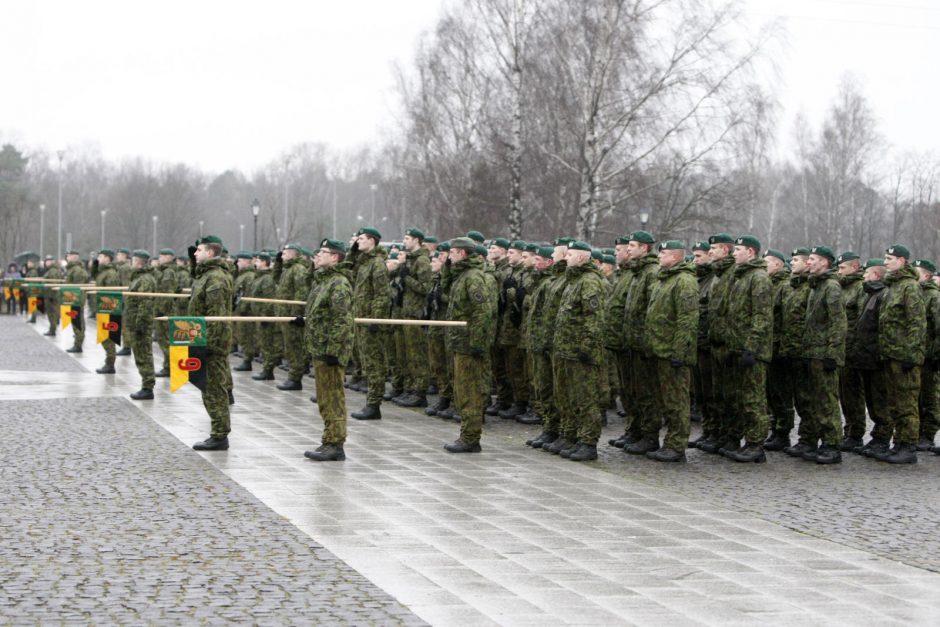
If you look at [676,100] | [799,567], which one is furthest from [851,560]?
[676,100]

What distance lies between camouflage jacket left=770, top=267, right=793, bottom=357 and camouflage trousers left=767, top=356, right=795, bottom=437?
0.96 feet

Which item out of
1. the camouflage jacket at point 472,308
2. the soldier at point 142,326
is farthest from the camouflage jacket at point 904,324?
the soldier at point 142,326

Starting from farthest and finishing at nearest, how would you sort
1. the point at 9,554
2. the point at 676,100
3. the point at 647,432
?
the point at 676,100 → the point at 647,432 → the point at 9,554

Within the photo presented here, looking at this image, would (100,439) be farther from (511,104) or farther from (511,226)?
(511,104)

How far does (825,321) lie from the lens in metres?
13.7

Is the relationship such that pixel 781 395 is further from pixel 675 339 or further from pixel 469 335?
pixel 469 335

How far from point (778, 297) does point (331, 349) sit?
5168 millimetres

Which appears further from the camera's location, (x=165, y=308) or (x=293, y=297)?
(x=165, y=308)

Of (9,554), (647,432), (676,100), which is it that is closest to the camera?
(9,554)

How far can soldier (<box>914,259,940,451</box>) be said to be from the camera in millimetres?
→ 14594

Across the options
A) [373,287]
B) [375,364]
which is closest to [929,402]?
[375,364]

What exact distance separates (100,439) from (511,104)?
94.6 feet

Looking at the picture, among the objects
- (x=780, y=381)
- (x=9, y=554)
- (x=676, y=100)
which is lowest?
(x=9, y=554)

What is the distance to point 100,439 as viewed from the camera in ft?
46.2
